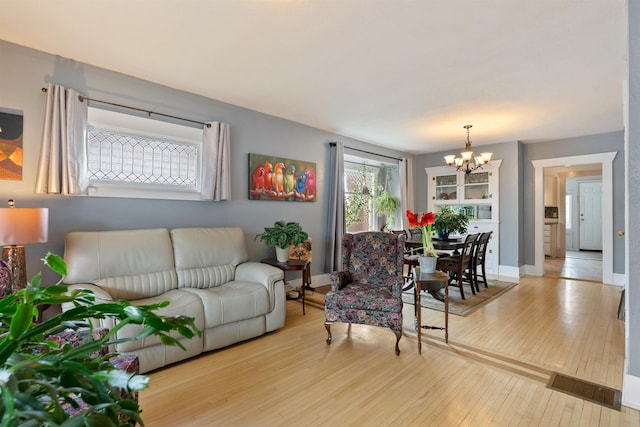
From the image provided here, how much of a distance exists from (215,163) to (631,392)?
4.00 m

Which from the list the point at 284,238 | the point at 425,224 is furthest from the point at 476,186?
the point at 284,238

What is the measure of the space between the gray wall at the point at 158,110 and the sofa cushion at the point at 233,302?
40.9 inches

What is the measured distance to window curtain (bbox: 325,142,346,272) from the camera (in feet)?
16.6

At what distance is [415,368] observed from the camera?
96.8 inches

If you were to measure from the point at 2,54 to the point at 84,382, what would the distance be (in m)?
3.27

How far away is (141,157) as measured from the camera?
3295 millimetres

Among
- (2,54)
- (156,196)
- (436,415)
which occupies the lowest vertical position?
(436,415)

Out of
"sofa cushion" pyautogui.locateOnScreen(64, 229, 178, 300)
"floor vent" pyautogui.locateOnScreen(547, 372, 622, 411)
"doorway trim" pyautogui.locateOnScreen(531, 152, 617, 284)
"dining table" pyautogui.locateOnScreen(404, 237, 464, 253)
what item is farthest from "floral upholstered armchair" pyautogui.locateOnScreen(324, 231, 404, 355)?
"doorway trim" pyautogui.locateOnScreen(531, 152, 617, 284)

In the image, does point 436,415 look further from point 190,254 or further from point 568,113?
point 568,113

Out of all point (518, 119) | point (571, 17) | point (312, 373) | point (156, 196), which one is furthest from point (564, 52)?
point (156, 196)

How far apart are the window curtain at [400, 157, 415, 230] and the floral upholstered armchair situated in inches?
139

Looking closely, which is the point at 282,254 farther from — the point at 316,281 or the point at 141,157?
the point at 141,157

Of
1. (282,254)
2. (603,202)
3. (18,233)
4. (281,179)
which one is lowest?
(282,254)

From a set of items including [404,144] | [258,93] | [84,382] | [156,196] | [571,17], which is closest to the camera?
[84,382]
